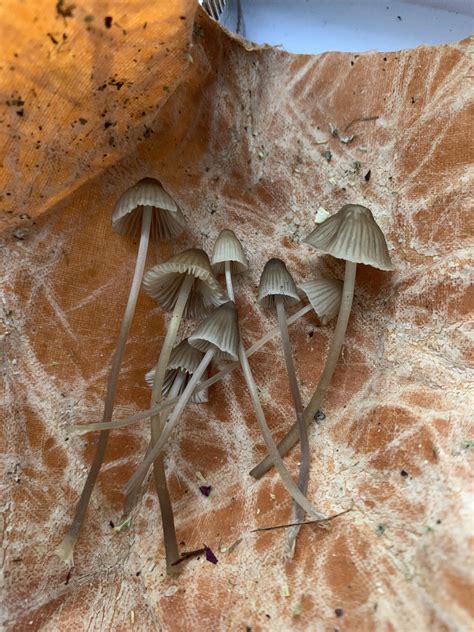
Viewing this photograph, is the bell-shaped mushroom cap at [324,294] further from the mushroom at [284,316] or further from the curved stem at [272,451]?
the curved stem at [272,451]

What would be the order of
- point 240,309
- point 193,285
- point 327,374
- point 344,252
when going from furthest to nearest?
point 240,309, point 193,285, point 327,374, point 344,252

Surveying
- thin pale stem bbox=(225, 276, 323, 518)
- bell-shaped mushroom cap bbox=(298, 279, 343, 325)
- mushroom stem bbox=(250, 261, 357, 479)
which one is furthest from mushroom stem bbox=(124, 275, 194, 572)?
bell-shaped mushroom cap bbox=(298, 279, 343, 325)

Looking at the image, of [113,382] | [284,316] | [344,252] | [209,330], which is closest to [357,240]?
[344,252]

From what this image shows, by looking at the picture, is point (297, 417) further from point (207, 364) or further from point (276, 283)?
point (276, 283)

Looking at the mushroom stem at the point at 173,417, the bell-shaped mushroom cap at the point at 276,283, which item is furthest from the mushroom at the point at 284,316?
the mushroom stem at the point at 173,417

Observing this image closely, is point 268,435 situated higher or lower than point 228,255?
lower

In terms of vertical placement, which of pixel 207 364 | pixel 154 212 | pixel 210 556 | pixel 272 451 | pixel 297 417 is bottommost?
pixel 210 556

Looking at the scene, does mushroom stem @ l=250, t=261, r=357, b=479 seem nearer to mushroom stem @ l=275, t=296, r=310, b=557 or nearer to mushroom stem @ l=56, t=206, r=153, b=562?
mushroom stem @ l=275, t=296, r=310, b=557
